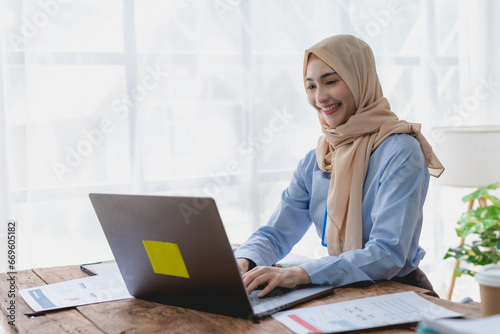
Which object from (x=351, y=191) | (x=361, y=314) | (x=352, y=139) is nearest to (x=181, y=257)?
(x=361, y=314)

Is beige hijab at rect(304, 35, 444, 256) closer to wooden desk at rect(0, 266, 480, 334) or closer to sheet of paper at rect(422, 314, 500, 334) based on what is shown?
wooden desk at rect(0, 266, 480, 334)

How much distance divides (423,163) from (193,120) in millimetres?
1451

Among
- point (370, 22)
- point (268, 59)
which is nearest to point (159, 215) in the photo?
point (268, 59)

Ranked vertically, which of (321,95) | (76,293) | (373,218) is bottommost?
(76,293)

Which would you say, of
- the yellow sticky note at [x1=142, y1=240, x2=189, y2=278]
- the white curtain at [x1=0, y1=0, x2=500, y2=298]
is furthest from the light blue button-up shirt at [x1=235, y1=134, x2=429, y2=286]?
the white curtain at [x1=0, y1=0, x2=500, y2=298]

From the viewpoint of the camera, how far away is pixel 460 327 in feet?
2.28

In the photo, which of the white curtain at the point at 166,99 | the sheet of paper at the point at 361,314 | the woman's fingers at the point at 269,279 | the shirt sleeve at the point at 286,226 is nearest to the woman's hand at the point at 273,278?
the woman's fingers at the point at 269,279

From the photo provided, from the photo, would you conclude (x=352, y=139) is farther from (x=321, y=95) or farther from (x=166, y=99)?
(x=166, y=99)

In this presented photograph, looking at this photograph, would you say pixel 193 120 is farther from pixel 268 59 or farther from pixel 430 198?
pixel 430 198

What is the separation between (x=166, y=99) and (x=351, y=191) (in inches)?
52.4

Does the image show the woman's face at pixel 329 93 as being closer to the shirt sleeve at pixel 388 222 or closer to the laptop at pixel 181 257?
the shirt sleeve at pixel 388 222

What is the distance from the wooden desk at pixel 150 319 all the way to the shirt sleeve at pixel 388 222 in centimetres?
5

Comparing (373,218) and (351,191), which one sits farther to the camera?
(351,191)

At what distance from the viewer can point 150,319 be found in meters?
1.16
